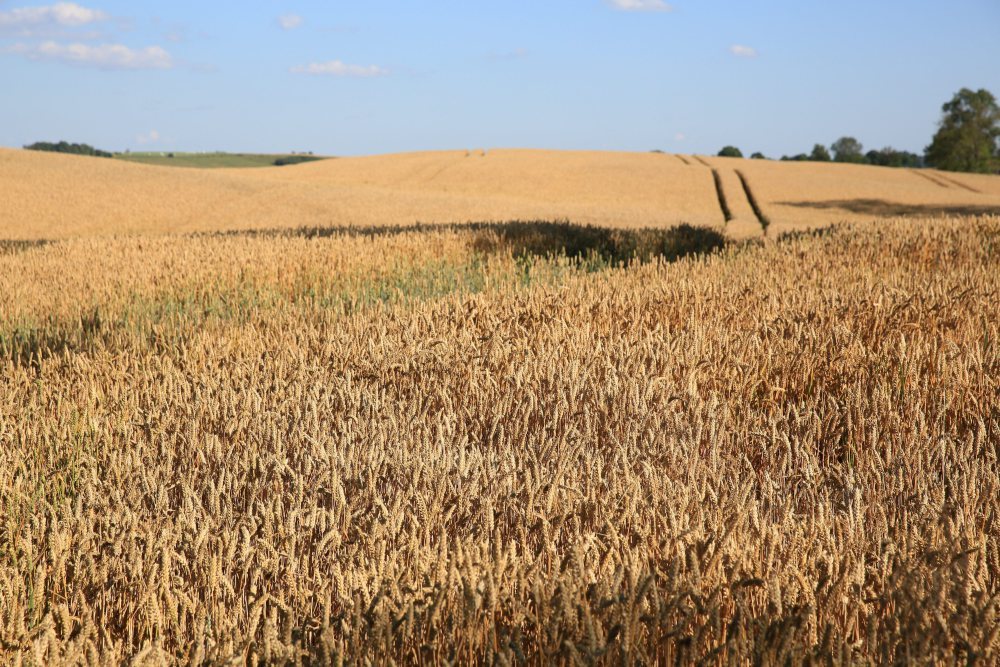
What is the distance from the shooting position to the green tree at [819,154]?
110 m

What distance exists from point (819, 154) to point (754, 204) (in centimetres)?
8075

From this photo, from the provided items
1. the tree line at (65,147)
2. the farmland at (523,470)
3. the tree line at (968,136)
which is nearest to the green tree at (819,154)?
the tree line at (968,136)

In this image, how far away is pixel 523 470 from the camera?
3.05 m

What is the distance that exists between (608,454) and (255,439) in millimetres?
1405

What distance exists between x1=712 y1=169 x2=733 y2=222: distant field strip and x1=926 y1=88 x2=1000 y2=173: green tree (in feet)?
99.7

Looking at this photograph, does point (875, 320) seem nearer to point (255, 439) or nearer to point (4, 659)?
point (255, 439)

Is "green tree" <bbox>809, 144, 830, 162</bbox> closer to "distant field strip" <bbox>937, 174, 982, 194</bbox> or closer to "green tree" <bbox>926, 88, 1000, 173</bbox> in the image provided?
"green tree" <bbox>926, 88, 1000, 173</bbox>

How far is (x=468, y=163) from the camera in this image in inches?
2073

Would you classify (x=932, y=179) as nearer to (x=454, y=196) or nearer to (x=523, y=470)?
(x=454, y=196)

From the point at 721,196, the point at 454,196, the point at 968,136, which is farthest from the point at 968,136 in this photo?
the point at 454,196

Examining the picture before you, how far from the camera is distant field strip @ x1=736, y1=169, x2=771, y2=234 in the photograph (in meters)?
30.4

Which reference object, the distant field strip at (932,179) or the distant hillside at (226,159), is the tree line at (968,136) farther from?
the distant hillside at (226,159)

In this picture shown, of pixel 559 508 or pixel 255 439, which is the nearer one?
pixel 559 508

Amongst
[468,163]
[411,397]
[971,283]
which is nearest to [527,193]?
[468,163]
